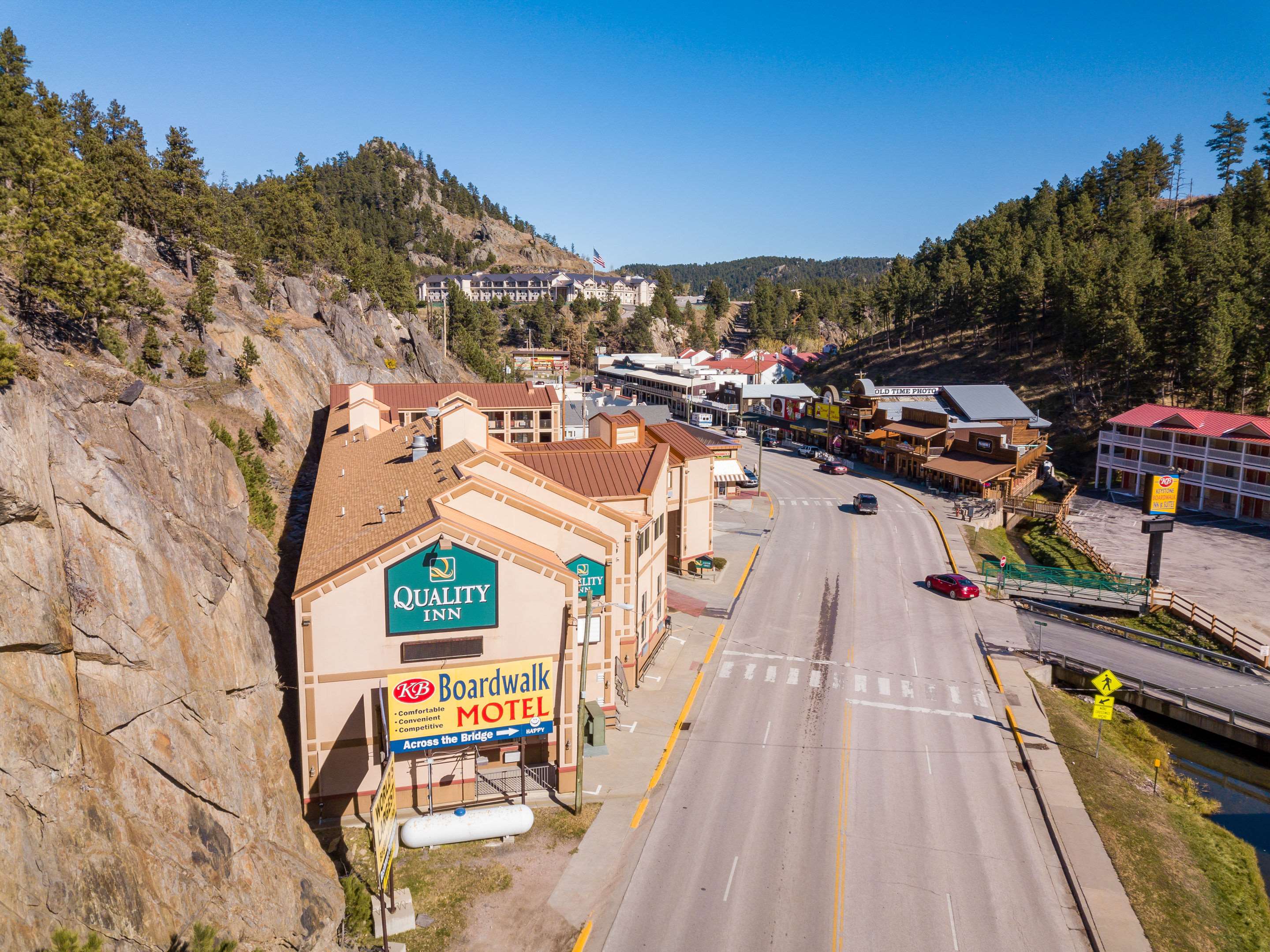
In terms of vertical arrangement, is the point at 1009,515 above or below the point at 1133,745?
above

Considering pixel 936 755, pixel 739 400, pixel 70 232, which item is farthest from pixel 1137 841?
pixel 739 400

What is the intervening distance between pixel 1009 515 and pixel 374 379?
6839 centimetres

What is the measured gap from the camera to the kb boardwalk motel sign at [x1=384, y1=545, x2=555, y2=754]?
86.9 ft

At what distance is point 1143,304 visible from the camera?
8706 cm

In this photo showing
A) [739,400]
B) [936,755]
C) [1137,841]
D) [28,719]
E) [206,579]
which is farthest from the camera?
[739,400]

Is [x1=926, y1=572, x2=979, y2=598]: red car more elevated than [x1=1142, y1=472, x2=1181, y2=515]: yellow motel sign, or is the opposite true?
[x1=1142, y1=472, x2=1181, y2=515]: yellow motel sign

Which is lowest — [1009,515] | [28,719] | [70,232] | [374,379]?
[1009,515]

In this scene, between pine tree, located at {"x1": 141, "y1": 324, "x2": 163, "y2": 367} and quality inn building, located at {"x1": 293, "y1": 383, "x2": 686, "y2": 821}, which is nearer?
quality inn building, located at {"x1": 293, "y1": 383, "x2": 686, "y2": 821}

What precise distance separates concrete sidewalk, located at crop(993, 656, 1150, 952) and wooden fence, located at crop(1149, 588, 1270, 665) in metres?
14.9

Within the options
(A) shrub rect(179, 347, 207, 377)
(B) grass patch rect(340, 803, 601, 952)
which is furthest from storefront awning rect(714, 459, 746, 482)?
(B) grass patch rect(340, 803, 601, 952)

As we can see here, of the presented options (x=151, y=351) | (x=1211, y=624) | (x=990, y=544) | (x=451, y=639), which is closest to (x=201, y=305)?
(x=151, y=351)

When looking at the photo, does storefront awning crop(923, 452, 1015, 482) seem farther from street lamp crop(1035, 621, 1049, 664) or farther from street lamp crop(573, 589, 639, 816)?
street lamp crop(573, 589, 639, 816)

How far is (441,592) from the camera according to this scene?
27094 mm

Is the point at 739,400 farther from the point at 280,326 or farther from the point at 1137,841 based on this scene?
the point at 1137,841
